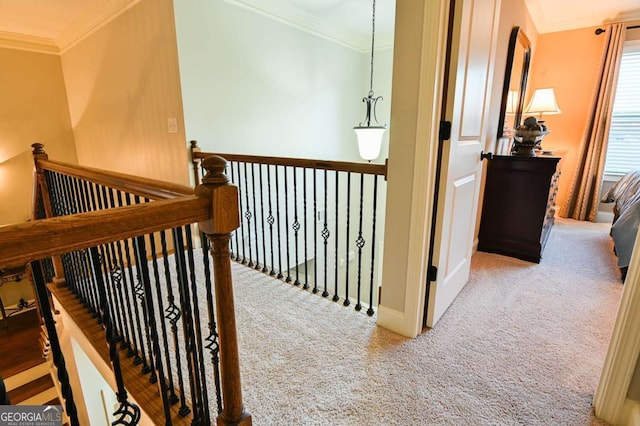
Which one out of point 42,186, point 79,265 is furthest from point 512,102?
point 42,186

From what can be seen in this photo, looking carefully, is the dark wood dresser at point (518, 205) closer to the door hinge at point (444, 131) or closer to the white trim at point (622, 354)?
the door hinge at point (444, 131)

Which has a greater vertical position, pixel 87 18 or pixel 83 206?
pixel 87 18

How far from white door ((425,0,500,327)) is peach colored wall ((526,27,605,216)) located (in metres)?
3.05

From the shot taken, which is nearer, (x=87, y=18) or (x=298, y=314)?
(x=298, y=314)

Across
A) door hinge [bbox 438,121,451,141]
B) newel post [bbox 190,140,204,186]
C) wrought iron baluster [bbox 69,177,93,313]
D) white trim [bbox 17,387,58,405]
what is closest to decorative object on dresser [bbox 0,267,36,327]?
white trim [bbox 17,387,58,405]

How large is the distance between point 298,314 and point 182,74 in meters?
2.07

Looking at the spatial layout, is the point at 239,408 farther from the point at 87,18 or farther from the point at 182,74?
the point at 87,18

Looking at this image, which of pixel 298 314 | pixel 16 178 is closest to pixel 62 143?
pixel 16 178

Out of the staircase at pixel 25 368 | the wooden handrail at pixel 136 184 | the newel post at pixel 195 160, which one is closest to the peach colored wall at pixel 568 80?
the newel post at pixel 195 160

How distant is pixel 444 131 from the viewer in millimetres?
1480

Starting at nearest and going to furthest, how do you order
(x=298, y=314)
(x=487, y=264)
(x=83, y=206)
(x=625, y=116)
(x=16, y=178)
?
1. (x=83, y=206)
2. (x=298, y=314)
3. (x=487, y=264)
4. (x=625, y=116)
5. (x=16, y=178)

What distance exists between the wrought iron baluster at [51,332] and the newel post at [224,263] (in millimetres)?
331

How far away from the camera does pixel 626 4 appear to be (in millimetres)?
3387

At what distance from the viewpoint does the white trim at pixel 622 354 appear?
105 centimetres
